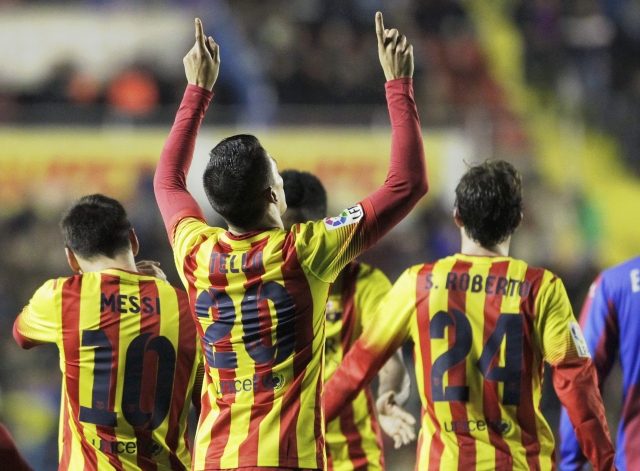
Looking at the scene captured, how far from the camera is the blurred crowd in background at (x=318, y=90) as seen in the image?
42.3 ft

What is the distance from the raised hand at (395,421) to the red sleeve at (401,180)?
3.85 ft

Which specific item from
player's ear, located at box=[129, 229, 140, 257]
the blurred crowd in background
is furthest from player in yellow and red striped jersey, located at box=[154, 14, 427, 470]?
the blurred crowd in background

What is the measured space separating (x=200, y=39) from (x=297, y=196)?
134 cm

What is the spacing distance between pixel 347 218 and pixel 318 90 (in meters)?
12.0

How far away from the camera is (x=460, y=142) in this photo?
13.9 metres

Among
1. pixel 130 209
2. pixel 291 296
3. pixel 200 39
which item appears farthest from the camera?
pixel 130 209

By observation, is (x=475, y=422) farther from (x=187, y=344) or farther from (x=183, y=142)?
(x=183, y=142)

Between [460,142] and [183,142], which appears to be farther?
[460,142]

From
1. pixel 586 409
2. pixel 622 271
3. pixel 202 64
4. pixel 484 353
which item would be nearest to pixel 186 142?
pixel 202 64

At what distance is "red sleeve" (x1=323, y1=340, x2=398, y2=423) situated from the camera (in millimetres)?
4395

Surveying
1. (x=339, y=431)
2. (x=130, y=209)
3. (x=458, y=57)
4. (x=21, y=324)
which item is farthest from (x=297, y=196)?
(x=458, y=57)

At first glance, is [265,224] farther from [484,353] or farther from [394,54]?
[484,353]

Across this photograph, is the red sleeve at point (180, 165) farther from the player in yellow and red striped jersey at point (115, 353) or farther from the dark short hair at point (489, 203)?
the dark short hair at point (489, 203)

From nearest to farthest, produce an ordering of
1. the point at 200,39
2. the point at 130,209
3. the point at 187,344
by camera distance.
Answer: the point at 200,39 < the point at 187,344 < the point at 130,209
